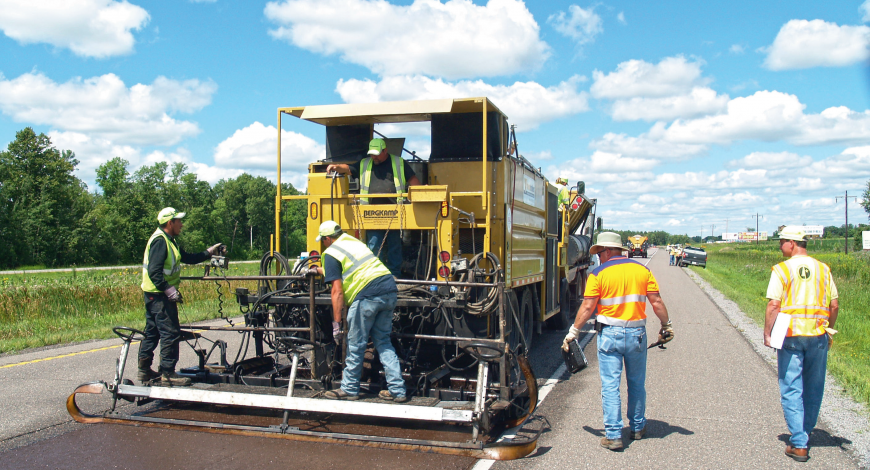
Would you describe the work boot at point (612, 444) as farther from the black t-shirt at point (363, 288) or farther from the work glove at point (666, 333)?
the black t-shirt at point (363, 288)

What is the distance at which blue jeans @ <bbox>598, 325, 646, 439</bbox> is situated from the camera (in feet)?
17.2

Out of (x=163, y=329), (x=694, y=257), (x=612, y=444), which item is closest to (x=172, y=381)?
(x=163, y=329)

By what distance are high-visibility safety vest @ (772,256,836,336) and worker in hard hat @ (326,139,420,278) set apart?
3.87 metres

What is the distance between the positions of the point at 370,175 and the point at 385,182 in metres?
0.20

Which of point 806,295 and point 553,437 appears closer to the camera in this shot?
point 806,295

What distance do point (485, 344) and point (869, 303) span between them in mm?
17167

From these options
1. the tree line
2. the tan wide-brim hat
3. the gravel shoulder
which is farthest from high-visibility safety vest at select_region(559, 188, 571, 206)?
the tree line

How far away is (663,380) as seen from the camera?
314 inches

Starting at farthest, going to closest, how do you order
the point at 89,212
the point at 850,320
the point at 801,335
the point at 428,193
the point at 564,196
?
1. the point at 89,212
2. the point at 850,320
3. the point at 564,196
4. the point at 428,193
5. the point at 801,335

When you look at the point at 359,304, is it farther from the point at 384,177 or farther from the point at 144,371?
the point at 144,371

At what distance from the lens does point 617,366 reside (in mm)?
5336

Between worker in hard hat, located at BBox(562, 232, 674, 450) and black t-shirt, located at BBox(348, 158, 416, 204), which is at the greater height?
black t-shirt, located at BBox(348, 158, 416, 204)

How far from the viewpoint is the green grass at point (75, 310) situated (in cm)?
1193

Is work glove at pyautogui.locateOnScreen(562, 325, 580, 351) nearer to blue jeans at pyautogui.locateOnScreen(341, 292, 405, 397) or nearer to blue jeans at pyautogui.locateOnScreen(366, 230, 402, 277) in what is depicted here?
blue jeans at pyautogui.locateOnScreen(341, 292, 405, 397)
